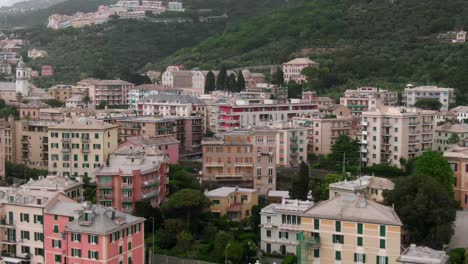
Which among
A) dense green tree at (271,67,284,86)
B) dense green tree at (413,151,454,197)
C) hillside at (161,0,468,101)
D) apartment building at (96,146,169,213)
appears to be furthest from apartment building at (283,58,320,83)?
apartment building at (96,146,169,213)

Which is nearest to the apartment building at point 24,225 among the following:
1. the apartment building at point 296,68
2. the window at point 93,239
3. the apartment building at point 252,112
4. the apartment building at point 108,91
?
the window at point 93,239

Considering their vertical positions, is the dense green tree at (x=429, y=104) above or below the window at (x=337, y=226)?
above

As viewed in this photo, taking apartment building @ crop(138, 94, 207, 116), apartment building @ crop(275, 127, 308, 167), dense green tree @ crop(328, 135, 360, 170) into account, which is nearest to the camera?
dense green tree @ crop(328, 135, 360, 170)

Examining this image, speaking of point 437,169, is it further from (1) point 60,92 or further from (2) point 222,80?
(1) point 60,92

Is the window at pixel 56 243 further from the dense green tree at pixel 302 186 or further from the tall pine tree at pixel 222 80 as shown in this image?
the tall pine tree at pixel 222 80

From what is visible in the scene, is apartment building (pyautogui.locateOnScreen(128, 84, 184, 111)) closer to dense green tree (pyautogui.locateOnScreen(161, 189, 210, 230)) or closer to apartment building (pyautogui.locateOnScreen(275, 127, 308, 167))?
apartment building (pyautogui.locateOnScreen(275, 127, 308, 167))

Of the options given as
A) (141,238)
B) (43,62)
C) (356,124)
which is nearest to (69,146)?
(141,238)
